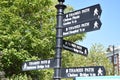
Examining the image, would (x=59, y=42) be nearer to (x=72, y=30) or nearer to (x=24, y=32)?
(x=72, y=30)

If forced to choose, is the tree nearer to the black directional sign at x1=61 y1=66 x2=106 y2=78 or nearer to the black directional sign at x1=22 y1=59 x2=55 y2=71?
the black directional sign at x1=22 y1=59 x2=55 y2=71

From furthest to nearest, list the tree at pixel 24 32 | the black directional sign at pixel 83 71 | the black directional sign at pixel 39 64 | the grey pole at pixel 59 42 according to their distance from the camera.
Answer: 1. the tree at pixel 24 32
2. the black directional sign at pixel 39 64
3. the grey pole at pixel 59 42
4. the black directional sign at pixel 83 71

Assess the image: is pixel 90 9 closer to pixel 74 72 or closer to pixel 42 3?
pixel 74 72

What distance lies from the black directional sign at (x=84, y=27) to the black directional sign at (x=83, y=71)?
87cm

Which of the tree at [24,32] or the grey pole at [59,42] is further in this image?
the tree at [24,32]

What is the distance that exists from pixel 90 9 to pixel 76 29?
582mm

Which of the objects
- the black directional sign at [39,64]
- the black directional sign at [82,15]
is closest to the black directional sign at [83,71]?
the black directional sign at [39,64]

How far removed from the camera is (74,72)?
881cm

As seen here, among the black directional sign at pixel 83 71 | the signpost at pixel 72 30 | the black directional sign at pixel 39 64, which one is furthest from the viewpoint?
the black directional sign at pixel 39 64

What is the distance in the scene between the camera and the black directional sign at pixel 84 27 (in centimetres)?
856

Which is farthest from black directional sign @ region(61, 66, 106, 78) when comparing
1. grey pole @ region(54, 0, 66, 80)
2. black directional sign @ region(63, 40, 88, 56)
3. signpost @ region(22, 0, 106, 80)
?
black directional sign @ region(63, 40, 88, 56)

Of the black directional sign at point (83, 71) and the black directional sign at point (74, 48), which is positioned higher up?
the black directional sign at point (74, 48)

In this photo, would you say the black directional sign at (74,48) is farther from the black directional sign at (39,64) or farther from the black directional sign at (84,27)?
the black directional sign at (39,64)

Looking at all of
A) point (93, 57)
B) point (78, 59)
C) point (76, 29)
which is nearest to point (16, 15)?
point (78, 59)
